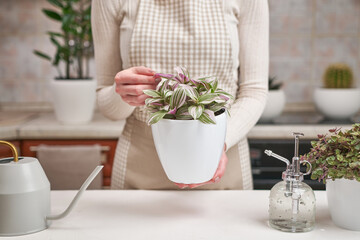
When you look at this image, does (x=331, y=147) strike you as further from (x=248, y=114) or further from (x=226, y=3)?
(x=226, y=3)

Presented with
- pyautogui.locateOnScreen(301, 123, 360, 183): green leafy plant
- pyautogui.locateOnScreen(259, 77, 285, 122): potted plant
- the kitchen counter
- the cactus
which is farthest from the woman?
the cactus

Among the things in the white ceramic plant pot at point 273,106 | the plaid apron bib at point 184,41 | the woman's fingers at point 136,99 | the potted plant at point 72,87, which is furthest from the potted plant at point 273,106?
the woman's fingers at point 136,99

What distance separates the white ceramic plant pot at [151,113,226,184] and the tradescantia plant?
0.06 ft

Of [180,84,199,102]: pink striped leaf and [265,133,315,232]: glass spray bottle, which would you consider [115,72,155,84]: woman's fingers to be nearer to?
[180,84,199,102]: pink striped leaf

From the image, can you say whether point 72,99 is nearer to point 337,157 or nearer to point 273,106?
point 273,106

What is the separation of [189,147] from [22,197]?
318 mm

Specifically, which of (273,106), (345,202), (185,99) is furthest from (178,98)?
(273,106)

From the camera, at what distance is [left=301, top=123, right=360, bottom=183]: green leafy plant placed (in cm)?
89

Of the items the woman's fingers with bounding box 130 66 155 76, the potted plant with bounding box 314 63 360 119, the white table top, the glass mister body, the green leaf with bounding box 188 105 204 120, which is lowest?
the white table top

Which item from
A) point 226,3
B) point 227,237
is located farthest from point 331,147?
point 226,3

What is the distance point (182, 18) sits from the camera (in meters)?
1.39

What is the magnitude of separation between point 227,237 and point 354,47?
217 cm

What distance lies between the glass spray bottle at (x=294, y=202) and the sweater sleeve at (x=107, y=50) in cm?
54

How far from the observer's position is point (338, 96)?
235cm
